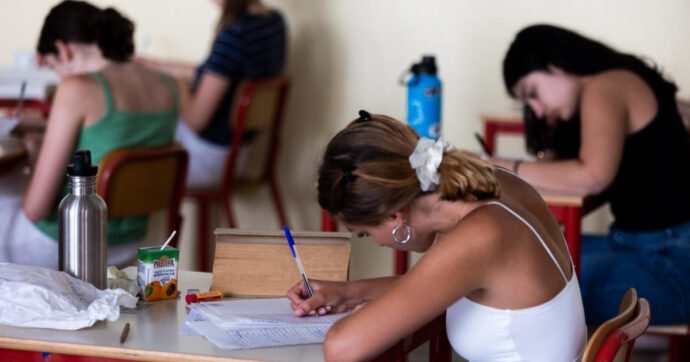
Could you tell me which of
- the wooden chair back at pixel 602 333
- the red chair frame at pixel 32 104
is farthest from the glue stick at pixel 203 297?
the red chair frame at pixel 32 104

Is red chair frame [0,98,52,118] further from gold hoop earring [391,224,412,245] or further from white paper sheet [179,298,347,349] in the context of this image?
gold hoop earring [391,224,412,245]

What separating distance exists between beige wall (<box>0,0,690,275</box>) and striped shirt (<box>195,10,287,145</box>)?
31 centimetres

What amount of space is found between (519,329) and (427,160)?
1.01ft

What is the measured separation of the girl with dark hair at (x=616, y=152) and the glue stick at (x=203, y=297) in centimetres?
110

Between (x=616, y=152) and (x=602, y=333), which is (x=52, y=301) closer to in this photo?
(x=602, y=333)

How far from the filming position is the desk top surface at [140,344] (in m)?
1.32

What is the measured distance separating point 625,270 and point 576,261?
0.17 m

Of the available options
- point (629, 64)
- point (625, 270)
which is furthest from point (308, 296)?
point (629, 64)

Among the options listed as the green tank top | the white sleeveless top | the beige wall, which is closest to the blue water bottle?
the green tank top

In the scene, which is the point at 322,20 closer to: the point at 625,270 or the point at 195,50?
the point at 195,50

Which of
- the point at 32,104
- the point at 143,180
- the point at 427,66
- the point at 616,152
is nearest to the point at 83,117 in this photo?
the point at 143,180

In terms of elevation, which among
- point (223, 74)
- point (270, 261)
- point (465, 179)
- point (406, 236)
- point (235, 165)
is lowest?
point (235, 165)

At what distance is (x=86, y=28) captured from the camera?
2.62 meters

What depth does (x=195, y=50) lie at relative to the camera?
418cm
